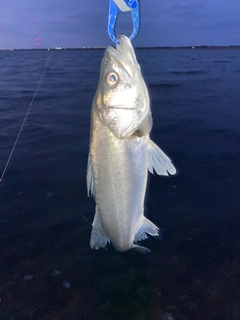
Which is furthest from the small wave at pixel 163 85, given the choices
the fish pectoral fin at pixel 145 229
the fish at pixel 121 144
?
the fish at pixel 121 144

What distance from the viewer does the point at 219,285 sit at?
3750mm

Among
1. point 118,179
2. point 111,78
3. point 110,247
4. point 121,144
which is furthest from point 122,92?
point 110,247

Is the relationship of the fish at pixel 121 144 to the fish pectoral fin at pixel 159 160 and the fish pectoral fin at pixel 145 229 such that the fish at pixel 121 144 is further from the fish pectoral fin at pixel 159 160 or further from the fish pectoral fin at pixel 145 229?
the fish pectoral fin at pixel 145 229

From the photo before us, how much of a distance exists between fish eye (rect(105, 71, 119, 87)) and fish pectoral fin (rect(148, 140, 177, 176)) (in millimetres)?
754

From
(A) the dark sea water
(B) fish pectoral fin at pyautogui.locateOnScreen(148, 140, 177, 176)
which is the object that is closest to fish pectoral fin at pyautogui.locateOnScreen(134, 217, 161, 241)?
(B) fish pectoral fin at pyautogui.locateOnScreen(148, 140, 177, 176)

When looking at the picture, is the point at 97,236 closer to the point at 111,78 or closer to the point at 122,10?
the point at 111,78

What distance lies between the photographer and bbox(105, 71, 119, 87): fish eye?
2630 millimetres

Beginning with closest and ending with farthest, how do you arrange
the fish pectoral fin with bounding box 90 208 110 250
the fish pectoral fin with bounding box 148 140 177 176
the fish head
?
the fish head, the fish pectoral fin with bounding box 148 140 177 176, the fish pectoral fin with bounding box 90 208 110 250

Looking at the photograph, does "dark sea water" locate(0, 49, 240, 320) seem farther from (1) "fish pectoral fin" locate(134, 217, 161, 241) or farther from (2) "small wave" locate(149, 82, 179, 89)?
(2) "small wave" locate(149, 82, 179, 89)

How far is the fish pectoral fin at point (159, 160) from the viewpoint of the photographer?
2.94 metres

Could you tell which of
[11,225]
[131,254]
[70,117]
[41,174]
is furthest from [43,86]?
[131,254]

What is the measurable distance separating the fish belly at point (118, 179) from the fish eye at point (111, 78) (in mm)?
374

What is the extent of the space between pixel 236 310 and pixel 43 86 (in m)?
18.9

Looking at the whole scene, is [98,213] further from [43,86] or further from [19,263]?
[43,86]
